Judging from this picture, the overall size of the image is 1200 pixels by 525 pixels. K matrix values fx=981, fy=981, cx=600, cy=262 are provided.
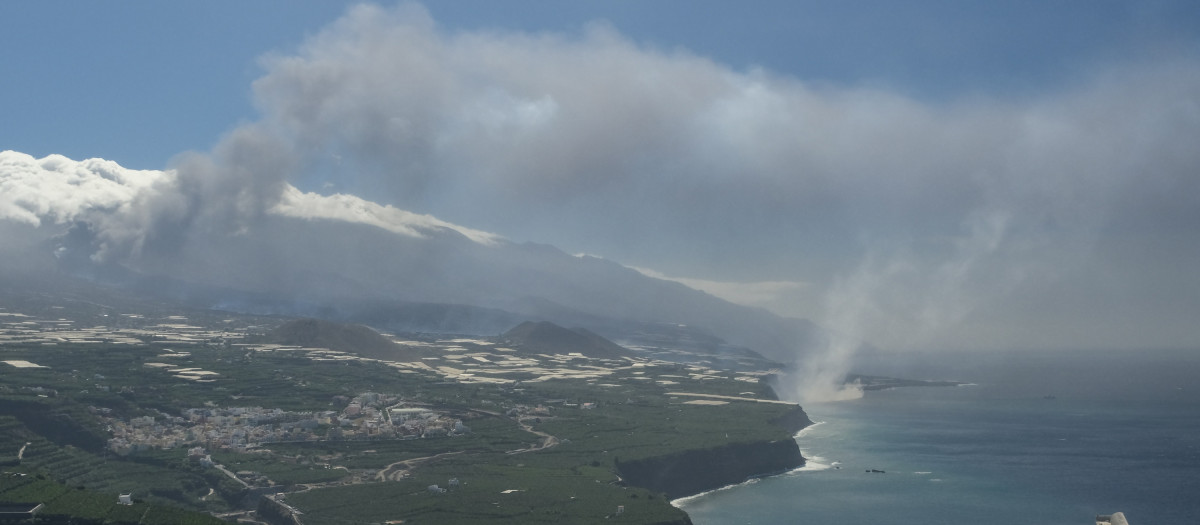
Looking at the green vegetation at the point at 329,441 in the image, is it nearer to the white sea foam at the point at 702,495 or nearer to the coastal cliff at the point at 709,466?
the coastal cliff at the point at 709,466

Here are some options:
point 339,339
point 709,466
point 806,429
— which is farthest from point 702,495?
point 339,339

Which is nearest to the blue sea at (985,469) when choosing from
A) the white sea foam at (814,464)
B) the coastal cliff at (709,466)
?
the white sea foam at (814,464)

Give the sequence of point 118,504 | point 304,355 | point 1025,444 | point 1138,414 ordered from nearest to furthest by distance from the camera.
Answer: point 118,504, point 1025,444, point 1138,414, point 304,355

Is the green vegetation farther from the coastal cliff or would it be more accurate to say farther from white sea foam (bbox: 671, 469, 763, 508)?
white sea foam (bbox: 671, 469, 763, 508)

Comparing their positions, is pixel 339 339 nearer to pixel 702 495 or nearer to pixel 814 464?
pixel 814 464

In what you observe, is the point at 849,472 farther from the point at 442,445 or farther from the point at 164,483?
the point at 164,483

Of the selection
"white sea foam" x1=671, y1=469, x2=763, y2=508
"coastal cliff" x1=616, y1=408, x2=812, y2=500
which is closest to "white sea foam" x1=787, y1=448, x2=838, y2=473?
"coastal cliff" x1=616, y1=408, x2=812, y2=500

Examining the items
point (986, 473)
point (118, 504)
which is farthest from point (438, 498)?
point (986, 473)
